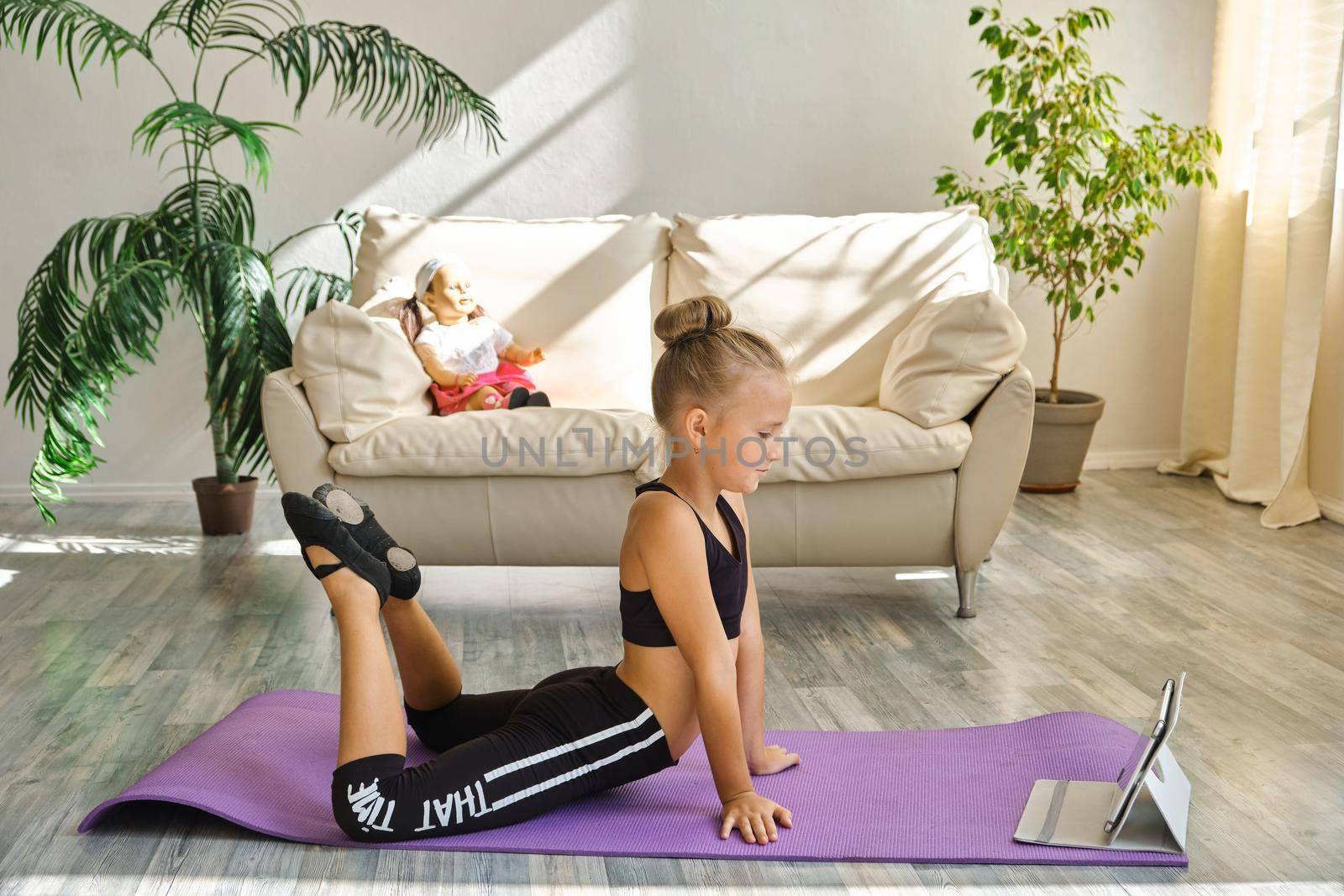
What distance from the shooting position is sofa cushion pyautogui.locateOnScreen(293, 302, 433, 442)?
2609mm

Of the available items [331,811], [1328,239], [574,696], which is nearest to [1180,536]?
[1328,239]

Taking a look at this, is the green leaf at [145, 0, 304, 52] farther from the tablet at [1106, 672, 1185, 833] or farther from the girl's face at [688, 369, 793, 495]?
the tablet at [1106, 672, 1185, 833]

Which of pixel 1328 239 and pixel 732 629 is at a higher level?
pixel 1328 239

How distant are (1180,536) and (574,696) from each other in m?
2.25

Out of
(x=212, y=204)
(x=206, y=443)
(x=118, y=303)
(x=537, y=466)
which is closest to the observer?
(x=537, y=466)

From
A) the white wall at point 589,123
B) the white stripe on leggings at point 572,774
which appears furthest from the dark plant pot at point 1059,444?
the white stripe on leggings at point 572,774

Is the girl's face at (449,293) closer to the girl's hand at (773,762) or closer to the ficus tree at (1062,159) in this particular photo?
the girl's hand at (773,762)

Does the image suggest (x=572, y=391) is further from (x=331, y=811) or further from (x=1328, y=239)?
(x=1328, y=239)

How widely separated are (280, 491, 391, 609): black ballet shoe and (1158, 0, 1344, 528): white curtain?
276 centimetres

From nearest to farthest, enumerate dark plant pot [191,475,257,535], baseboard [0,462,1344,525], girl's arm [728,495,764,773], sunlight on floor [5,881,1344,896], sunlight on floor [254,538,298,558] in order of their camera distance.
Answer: sunlight on floor [5,881,1344,896]
girl's arm [728,495,764,773]
sunlight on floor [254,538,298,558]
dark plant pot [191,475,257,535]
baseboard [0,462,1344,525]

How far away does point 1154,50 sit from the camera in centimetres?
407

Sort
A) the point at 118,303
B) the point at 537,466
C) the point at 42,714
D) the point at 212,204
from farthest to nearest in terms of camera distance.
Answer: the point at 212,204 → the point at 118,303 → the point at 537,466 → the point at 42,714

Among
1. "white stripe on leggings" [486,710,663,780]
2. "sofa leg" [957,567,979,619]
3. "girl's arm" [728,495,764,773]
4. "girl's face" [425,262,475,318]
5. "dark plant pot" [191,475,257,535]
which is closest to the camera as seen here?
"white stripe on leggings" [486,710,663,780]

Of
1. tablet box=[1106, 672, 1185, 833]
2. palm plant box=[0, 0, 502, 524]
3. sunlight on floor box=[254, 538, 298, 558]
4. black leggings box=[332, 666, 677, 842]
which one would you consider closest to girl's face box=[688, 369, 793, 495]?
black leggings box=[332, 666, 677, 842]
